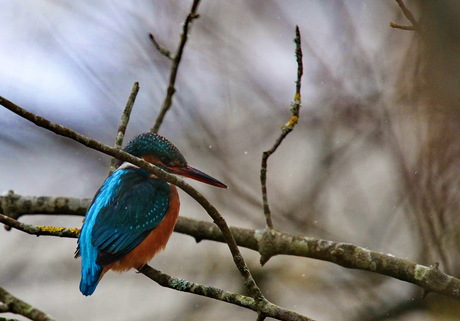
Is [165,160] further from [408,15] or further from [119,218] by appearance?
[408,15]

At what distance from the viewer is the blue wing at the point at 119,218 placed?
8.35 ft

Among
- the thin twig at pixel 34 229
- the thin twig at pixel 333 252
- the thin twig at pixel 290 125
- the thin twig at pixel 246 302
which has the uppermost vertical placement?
the thin twig at pixel 290 125

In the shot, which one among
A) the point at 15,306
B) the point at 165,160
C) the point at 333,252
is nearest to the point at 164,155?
the point at 165,160

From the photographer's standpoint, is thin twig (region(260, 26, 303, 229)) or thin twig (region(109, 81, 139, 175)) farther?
thin twig (region(109, 81, 139, 175))

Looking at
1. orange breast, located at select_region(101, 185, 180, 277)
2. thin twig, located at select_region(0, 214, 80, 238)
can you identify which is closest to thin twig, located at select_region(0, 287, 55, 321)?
thin twig, located at select_region(0, 214, 80, 238)

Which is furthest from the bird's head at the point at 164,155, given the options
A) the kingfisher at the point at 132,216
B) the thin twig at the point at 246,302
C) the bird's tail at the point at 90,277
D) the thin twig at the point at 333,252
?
the thin twig at the point at 246,302

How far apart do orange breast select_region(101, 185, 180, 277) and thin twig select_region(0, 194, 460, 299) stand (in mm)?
173

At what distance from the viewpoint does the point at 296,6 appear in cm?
497

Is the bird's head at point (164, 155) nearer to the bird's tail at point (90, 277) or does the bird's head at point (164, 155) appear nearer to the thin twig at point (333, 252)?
the thin twig at point (333, 252)

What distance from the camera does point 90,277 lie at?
2.49 meters

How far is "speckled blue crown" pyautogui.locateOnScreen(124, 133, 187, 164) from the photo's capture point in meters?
2.93

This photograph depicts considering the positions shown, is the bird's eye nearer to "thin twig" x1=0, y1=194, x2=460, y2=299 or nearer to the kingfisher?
the kingfisher

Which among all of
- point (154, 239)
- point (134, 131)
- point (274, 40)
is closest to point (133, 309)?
Answer: point (134, 131)

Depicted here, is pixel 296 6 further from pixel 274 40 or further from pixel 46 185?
pixel 46 185
